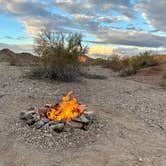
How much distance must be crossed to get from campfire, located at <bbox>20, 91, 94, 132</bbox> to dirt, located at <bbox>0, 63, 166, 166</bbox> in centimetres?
28

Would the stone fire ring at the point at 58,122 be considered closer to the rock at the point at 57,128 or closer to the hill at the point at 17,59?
the rock at the point at 57,128

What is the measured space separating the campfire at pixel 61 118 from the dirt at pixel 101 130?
0.28 meters

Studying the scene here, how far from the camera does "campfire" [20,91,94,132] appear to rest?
8.16 metres

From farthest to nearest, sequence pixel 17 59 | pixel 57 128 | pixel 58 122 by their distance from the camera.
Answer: pixel 17 59 → pixel 58 122 → pixel 57 128

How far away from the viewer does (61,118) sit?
8.30 metres

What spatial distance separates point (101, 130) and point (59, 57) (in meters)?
8.28

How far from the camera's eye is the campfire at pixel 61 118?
8156 millimetres

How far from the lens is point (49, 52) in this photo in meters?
16.9

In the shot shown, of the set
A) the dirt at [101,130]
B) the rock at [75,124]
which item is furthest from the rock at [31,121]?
the rock at [75,124]

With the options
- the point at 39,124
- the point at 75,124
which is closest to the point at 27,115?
the point at 39,124

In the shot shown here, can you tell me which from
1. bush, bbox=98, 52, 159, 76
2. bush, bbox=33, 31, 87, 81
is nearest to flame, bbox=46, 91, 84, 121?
bush, bbox=33, 31, 87, 81

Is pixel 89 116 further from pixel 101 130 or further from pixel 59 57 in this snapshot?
pixel 59 57

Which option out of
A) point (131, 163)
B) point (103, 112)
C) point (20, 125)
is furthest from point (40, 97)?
point (131, 163)

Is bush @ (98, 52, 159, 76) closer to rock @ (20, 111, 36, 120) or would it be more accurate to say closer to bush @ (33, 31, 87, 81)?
bush @ (33, 31, 87, 81)
